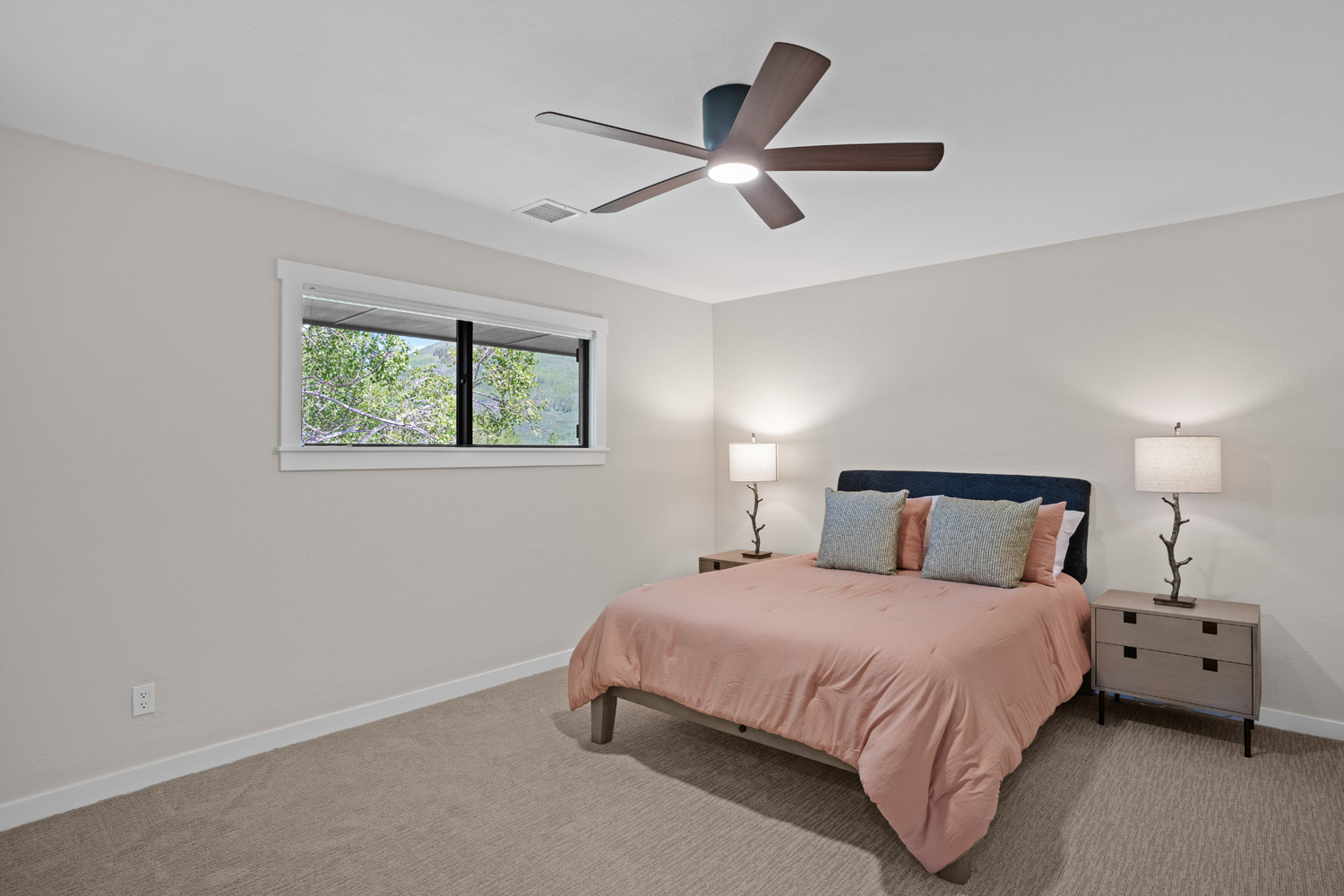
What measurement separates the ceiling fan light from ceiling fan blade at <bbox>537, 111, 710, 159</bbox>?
3.5 inches

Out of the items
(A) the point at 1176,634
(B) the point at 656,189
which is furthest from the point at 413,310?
(A) the point at 1176,634

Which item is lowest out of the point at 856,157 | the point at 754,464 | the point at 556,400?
the point at 754,464

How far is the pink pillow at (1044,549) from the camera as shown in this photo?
3.53 metres

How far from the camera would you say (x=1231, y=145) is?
270cm

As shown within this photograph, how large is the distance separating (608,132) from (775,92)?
50cm

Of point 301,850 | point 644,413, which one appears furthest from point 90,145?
point 644,413

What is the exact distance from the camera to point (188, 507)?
2.96 metres

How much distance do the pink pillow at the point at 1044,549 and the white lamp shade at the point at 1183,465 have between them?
1.38 feet

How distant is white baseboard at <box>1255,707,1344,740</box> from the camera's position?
3.21 meters

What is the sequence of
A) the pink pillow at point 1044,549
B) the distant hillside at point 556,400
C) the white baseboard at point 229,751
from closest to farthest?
1. the white baseboard at point 229,751
2. the pink pillow at point 1044,549
3. the distant hillside at point 556,400

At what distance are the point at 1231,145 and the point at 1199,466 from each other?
1359mm

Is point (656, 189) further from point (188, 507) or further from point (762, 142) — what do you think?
point (188, 507)

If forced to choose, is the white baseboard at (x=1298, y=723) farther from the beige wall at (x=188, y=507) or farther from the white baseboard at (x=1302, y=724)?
the beige wall at (x=188, y=507)

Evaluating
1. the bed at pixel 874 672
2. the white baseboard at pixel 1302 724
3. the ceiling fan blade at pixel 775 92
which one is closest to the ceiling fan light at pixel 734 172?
the ceiling fan blade at pixel 775 92
